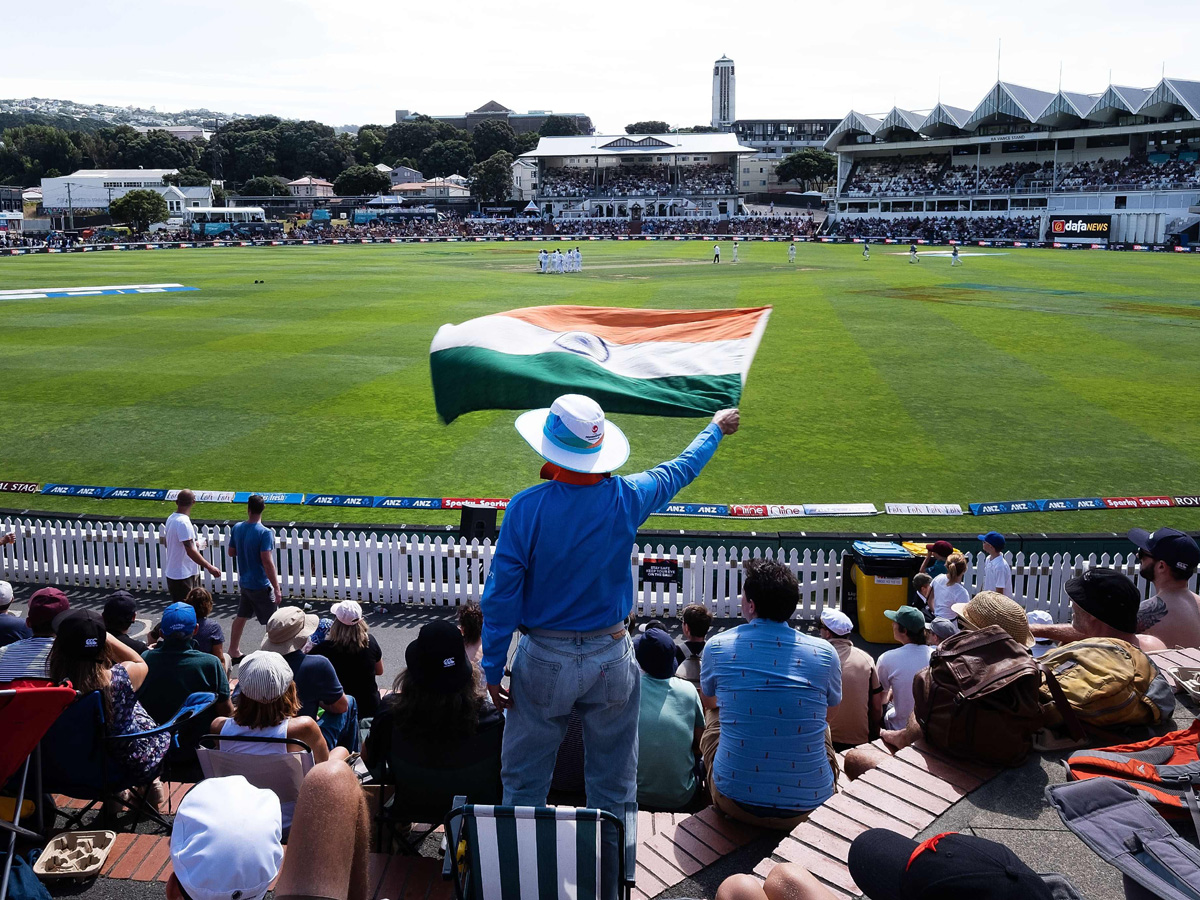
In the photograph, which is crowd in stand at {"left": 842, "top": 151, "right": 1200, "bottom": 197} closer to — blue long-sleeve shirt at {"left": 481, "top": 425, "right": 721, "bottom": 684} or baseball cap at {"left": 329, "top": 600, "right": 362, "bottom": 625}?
baseball cap at {"left": 329, "top": 600, "right": 362, "bottom": 625}

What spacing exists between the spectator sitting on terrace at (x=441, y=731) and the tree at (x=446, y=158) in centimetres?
15692

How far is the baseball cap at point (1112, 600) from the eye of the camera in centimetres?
613

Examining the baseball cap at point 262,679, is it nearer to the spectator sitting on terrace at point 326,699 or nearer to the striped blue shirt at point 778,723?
the spectator sitting on terrace at point 326,699

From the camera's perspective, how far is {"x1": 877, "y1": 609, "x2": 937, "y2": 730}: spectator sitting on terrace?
6.54 meters

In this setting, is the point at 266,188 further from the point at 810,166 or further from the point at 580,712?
the point at 580,712

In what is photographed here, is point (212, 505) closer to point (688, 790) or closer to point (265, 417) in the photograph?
point (265, 417)

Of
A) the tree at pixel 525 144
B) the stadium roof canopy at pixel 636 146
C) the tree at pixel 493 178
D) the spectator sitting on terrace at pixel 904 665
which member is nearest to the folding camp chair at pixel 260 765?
the spectator sitting on terrace at pixel 904 665

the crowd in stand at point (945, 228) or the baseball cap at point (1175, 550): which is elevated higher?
the crowd in stand at point (945, 228)

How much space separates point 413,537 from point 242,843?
780 cm

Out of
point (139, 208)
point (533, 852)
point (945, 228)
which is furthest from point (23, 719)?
point (139, 208)

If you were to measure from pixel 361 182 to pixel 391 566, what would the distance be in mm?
125948

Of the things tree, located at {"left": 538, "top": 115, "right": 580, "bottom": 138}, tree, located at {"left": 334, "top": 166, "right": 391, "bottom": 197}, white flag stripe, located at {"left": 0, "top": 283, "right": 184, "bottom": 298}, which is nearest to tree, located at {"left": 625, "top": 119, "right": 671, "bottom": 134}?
tree, located at {"left": 538, "top": 115, "right": 580, "bottom": 138}

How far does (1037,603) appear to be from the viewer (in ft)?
35.5

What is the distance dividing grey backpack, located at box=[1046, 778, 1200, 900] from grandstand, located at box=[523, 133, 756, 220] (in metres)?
113
